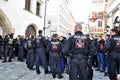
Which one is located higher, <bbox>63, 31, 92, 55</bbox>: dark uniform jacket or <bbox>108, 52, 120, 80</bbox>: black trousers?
<bbox>63, 31, 92, 55</bbox>: dark uniform jacket

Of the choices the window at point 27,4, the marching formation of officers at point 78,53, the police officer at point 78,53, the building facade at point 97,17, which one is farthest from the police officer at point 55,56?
the building facade at point 97,17

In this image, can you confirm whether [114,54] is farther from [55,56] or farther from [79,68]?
[55,56]

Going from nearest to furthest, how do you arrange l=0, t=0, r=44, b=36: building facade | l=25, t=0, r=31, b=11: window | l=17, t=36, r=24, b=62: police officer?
1. l=17, t=36, r=24, b=62: police officer
2. l=0, t=0, r=44, b=36: building facade
3. l=25, t=0, r=31, b=11: window

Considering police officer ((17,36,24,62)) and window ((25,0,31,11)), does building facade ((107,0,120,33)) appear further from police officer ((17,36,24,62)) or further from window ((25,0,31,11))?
window ((25,0,31,11))

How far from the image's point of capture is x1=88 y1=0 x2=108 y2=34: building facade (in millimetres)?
49469

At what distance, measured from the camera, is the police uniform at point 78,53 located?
623 cm

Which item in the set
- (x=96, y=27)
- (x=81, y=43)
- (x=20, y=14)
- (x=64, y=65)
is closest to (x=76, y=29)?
(x=81, y=43)

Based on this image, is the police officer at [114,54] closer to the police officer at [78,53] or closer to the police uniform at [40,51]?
the police officer at [78,53]

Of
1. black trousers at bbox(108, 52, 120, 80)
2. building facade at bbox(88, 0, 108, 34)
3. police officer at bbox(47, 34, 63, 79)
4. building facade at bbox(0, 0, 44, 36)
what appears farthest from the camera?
building facade at bbox(88, 0, 108, 34)

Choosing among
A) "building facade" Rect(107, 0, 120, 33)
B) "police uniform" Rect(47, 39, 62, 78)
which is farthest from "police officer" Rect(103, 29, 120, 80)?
"building facade" Rect(107, 0, 120, 33)

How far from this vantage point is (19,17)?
20.7 metres

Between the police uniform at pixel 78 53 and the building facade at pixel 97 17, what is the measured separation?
4256cm

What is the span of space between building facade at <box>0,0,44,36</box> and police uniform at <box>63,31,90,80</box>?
12809 millimetres

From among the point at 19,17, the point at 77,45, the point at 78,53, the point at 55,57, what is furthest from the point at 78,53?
the point at 19,17
